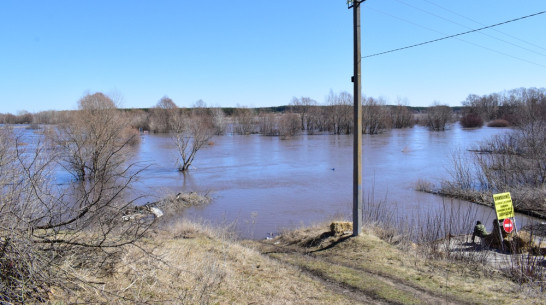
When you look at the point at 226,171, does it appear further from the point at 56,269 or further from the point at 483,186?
the point at 56,269

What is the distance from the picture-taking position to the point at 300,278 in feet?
20.3

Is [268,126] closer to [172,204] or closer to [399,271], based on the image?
[172,204]

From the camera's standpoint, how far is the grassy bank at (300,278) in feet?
14.4

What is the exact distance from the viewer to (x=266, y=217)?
16.1m

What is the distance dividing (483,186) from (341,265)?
1683 cm

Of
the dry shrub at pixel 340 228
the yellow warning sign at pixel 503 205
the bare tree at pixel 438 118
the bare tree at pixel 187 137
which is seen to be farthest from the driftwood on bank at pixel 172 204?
the bare tree at pixel 438 118

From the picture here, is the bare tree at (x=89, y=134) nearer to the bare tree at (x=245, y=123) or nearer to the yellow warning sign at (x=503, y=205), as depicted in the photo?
the yellow warning sign at (x=503, y=205)

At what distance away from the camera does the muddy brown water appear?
1606 centimetres

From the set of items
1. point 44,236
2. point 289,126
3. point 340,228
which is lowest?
point 340,228

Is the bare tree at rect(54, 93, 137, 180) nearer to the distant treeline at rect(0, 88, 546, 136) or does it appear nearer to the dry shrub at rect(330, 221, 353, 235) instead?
the dry shrub at rect(330, 221, 353, 235)

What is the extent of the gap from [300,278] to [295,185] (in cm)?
1647

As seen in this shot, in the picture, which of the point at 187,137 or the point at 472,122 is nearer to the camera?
the point at 187,137

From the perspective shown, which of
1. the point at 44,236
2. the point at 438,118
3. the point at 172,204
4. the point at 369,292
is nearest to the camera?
the point at 44,236

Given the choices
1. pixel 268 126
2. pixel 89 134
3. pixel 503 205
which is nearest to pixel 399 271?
pixel 503 205
